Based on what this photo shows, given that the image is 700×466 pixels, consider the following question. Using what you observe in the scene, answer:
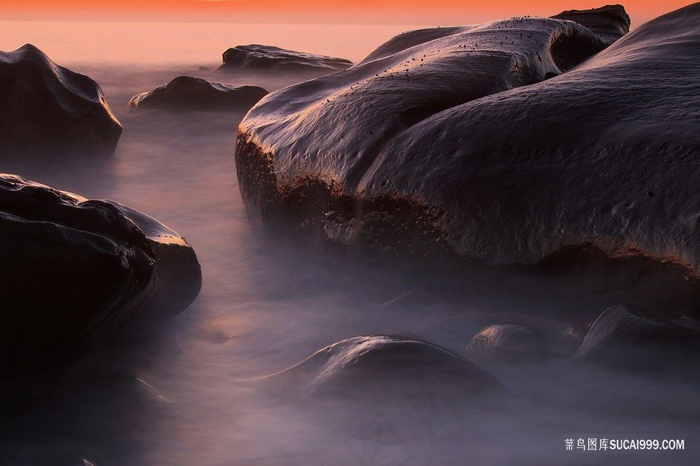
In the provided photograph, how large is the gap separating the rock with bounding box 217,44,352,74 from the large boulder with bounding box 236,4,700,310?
Answer: 9.52 meters

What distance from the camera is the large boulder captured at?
308 centimetres

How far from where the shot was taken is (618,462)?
2.27 metres

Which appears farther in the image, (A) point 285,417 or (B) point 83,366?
(B) point 83,366

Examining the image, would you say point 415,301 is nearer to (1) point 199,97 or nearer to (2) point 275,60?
(1) point 199,97

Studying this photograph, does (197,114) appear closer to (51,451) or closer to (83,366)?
(83,366)

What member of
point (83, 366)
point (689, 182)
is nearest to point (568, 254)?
point (689, 182)

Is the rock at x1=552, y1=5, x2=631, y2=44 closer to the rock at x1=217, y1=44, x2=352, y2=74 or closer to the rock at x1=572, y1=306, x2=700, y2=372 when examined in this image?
the rock at x1=217, y1=44, x2=352, y2=74

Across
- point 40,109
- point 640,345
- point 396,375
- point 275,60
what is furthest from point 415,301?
point 275,60

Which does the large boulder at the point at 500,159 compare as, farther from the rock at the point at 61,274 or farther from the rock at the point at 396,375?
the rock at the point at 61,274

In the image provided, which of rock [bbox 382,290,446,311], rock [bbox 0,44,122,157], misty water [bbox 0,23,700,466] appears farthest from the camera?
rock [bbox 0,44,122,157]

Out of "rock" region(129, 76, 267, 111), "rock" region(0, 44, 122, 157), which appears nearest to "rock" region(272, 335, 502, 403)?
"rock" region(0, 44, 122, 157)

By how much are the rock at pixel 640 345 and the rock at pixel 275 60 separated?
1178 cm

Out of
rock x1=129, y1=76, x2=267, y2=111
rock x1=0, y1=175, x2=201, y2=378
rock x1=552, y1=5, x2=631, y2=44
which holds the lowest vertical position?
rock x1=0, y1=175, x2=201, y2=378

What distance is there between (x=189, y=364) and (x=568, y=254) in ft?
4.97
